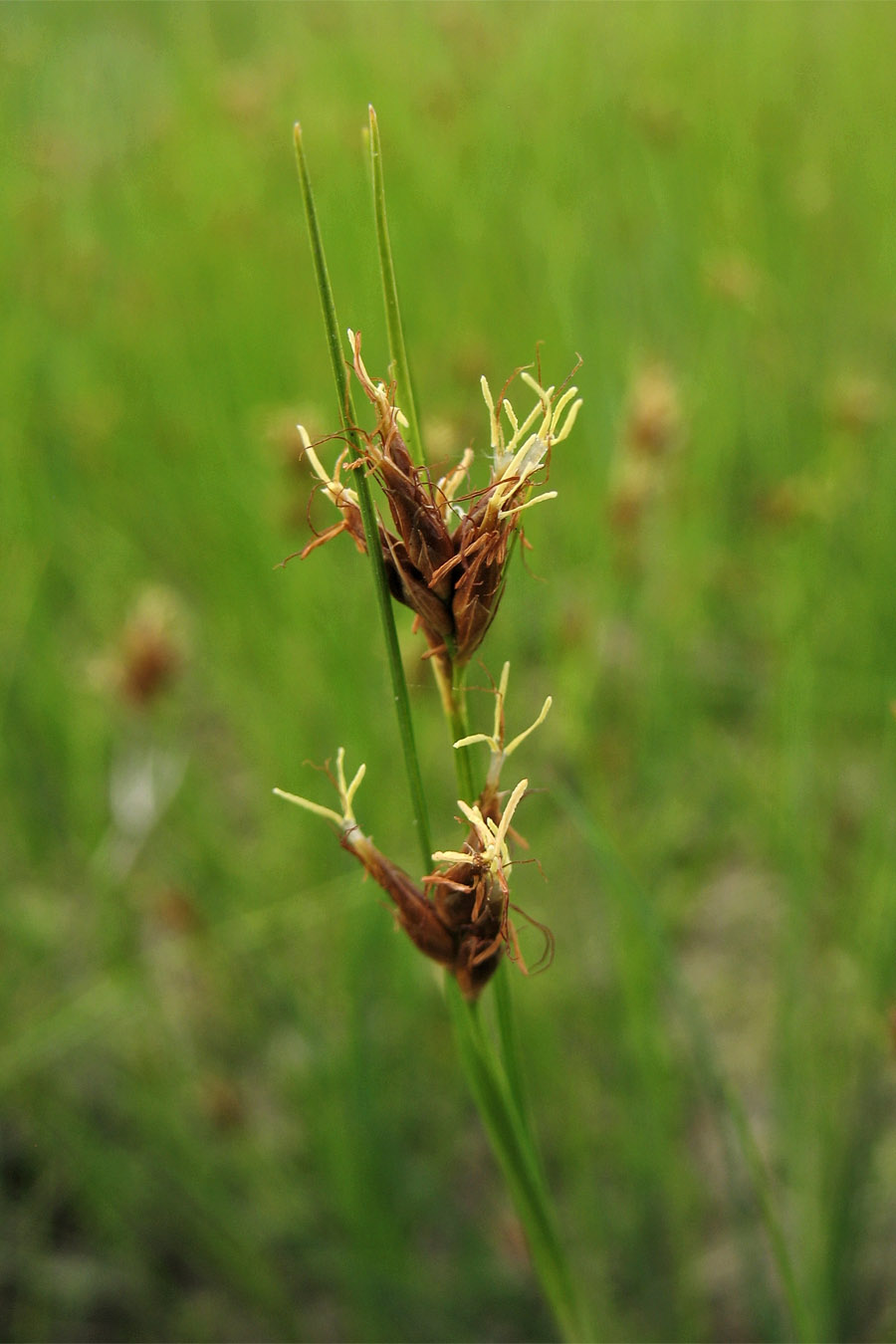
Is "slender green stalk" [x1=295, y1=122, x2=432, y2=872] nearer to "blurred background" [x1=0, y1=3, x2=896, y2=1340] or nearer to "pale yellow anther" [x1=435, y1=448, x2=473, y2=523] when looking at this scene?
"pale yellow anther" [x1=435, y1=448, x2=473, y2=523]

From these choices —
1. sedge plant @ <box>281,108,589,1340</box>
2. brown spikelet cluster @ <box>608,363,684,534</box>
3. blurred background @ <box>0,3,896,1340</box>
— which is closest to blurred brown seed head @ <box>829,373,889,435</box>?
blurred background @ <box>0,3,896,1340</box>

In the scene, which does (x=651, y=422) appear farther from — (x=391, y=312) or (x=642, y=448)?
(x=391, y=312)

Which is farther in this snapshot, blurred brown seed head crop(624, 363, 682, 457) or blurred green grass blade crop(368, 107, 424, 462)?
blurred brown seed head crop(624, 363, 682, 457)

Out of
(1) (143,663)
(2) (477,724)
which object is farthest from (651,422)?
(1) (143,663)

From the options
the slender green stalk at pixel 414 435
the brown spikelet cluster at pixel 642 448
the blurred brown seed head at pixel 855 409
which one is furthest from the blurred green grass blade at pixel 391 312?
the blurred brown seed head at pixel 855 409

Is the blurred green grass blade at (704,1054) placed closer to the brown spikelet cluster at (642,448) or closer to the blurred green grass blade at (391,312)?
the blurred green grass blade at (391,312)

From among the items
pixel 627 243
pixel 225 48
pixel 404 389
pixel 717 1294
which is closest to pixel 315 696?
pixel 717 1294
